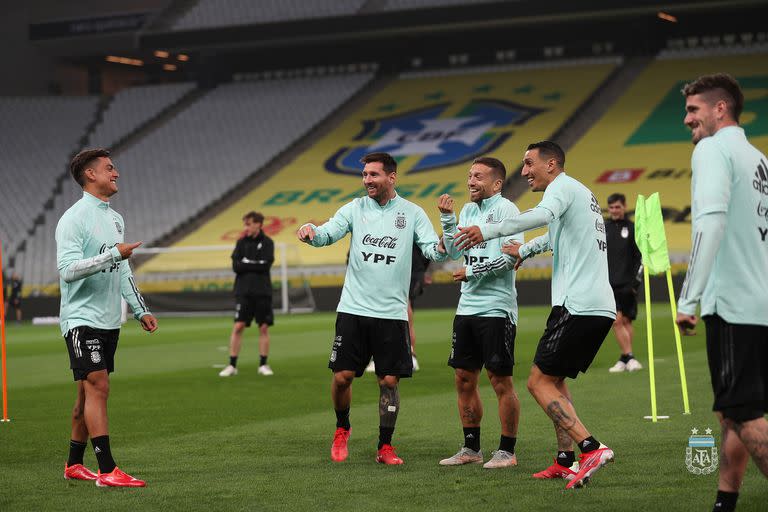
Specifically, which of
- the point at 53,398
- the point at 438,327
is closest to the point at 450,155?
the point at 438,327

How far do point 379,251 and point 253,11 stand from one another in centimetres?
3912

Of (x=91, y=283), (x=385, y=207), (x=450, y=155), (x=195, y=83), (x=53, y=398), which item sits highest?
(x=195, y=83)

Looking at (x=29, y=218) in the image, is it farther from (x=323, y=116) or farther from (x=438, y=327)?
(x=438, y=327)

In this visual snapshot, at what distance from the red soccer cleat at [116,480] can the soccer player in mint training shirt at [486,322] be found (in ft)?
7.39

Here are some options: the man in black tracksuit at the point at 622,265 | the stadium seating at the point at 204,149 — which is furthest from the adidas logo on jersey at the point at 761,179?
the stadium seating at the point at 204,149

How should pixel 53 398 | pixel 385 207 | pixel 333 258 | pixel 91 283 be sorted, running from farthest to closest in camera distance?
pixel 333 258 → pixel 53 398 → pixel 385 207 → pixel 91 283

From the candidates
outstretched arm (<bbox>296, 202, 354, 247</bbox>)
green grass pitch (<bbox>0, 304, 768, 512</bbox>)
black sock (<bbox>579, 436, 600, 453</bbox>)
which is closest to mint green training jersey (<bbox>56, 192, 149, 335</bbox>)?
green grass pitch (<bbox>0, 304, 768, 512</bbox>)

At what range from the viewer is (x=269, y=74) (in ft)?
166

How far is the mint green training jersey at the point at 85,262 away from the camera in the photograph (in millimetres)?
7660

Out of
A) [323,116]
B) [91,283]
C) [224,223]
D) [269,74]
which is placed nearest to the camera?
[91,283]

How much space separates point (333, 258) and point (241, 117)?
13.1 m

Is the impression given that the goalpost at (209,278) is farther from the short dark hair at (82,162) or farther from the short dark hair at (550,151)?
the short dark hair at (550,151)

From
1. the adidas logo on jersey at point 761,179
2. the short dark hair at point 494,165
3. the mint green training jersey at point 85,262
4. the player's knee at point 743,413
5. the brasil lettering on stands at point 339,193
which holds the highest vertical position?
the brasil lettering on stands at point 339,193

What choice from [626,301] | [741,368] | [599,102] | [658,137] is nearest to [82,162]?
[741,368]
